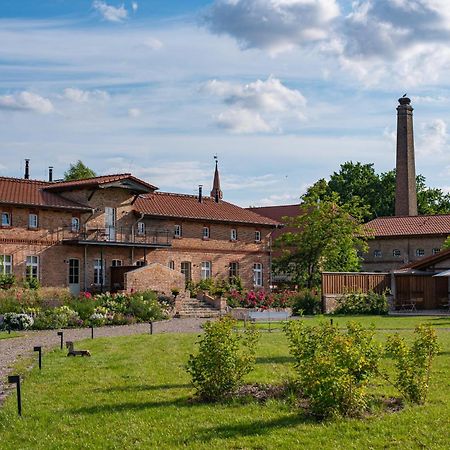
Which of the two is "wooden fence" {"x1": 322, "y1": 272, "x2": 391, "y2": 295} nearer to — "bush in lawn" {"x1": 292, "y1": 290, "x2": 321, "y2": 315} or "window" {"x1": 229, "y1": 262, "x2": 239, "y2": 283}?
"bush in lawn" {"x1": 292, "y1": 290, "x2": 321, "y2": 315}

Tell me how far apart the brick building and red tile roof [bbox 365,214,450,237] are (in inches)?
645

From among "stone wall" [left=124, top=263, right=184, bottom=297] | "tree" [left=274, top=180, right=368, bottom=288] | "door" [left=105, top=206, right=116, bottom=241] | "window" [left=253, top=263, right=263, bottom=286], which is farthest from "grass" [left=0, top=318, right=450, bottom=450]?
"window" [left=253, top=263, right=263, bottom=286]

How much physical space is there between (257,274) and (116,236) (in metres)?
12.3

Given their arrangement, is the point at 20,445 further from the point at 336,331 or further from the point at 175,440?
the point at 336,331

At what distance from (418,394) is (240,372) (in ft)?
9.06

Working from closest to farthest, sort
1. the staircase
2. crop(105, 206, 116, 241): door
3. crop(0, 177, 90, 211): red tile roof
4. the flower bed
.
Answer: the flower bed
the staircase
crop(0, 177, 90, 211): red tile roof
crop(105, 206, 116, 241): door

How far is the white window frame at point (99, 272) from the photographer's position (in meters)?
44.8

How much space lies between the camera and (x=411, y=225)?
67938 mm

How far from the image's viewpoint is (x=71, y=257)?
43719 millimetres

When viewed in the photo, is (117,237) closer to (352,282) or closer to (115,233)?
(115,233)

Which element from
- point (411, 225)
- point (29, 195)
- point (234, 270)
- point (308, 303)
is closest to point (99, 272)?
point (29, 195)

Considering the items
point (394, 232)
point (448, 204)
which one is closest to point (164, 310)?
point (394, 232)

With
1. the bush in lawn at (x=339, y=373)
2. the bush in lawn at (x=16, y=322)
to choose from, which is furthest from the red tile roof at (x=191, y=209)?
the bush in lawn at (x=339, y=373)

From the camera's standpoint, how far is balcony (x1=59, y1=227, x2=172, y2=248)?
43.5 meters
